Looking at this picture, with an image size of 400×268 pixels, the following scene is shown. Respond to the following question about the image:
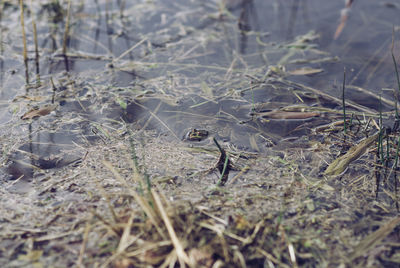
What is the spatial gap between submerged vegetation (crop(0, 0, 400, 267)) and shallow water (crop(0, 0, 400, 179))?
1cm

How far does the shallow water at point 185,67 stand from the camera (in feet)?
6.32

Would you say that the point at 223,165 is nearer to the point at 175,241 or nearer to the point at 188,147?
the point at 188,147

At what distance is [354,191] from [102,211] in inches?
41.3

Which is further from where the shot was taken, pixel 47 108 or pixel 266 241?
pixel 47 108

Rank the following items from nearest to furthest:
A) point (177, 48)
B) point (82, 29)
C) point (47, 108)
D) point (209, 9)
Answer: point (47, 108) < point (177, 48) < point (82, 29) < point (209, 9)

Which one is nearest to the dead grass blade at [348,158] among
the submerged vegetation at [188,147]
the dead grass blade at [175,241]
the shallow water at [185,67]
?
the submerged vegetation at [188,147]

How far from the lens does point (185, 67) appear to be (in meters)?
2.45

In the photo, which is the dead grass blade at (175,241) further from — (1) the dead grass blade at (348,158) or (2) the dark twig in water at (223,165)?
(1) the dead grass blade at (348,158)

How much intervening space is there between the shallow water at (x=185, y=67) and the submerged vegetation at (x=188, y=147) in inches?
0.5

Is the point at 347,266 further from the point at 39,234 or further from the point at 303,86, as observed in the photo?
the point at 303,86

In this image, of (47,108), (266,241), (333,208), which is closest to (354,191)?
(333,208)

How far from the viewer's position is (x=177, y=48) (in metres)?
2.67

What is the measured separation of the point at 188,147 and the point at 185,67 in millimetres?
870

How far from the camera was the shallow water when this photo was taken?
193 cm
